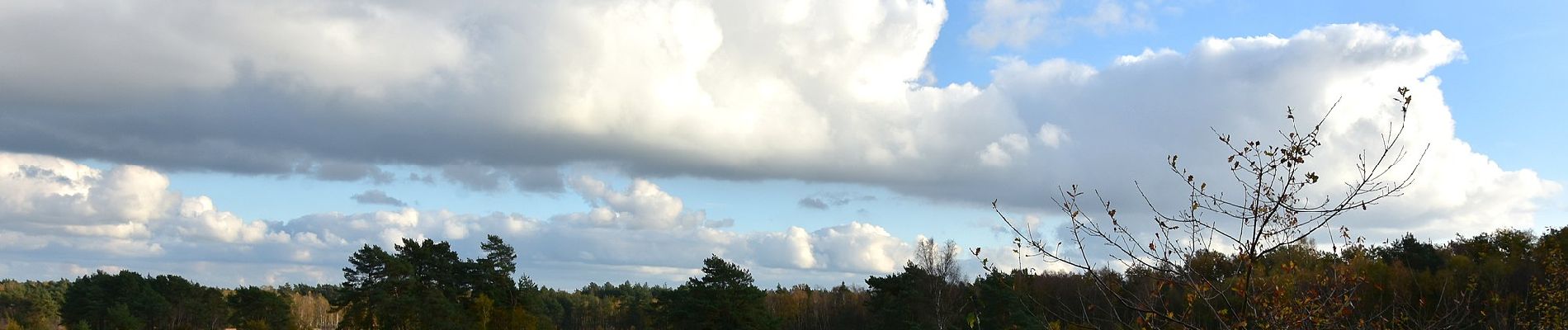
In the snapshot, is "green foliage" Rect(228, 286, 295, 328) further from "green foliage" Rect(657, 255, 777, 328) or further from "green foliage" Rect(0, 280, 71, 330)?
"green foliage" Rect(0, 280, 71, 330)

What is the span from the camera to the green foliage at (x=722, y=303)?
2975 inches

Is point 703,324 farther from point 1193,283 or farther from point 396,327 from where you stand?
point 1193,283

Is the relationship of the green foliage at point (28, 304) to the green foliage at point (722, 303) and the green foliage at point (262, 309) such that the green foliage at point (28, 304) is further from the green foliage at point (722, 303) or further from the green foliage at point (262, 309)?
the green foliage at point (722, 303)

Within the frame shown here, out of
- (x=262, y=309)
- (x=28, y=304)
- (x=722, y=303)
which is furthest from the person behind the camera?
(x=28, y=304)

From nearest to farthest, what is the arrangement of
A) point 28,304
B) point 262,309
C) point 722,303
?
point 722,303
point 262,309
point 28,304

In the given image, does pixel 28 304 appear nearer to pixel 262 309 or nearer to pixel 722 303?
pixel 262 309

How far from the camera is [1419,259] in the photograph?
7119cm

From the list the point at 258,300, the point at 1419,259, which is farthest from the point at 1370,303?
the point at 258,300

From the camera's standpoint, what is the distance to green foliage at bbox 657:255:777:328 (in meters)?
75.6

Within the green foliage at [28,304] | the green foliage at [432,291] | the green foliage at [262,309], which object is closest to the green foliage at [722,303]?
the green foliage at [432,291]

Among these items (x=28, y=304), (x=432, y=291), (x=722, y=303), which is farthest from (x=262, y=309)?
(x=28, y=304)

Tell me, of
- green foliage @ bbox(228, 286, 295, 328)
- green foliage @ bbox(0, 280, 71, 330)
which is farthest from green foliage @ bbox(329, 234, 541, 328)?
green foliage @ bbox(0, 280, 71, 330)

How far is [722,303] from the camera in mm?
75062

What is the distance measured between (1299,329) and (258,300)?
108557mm
